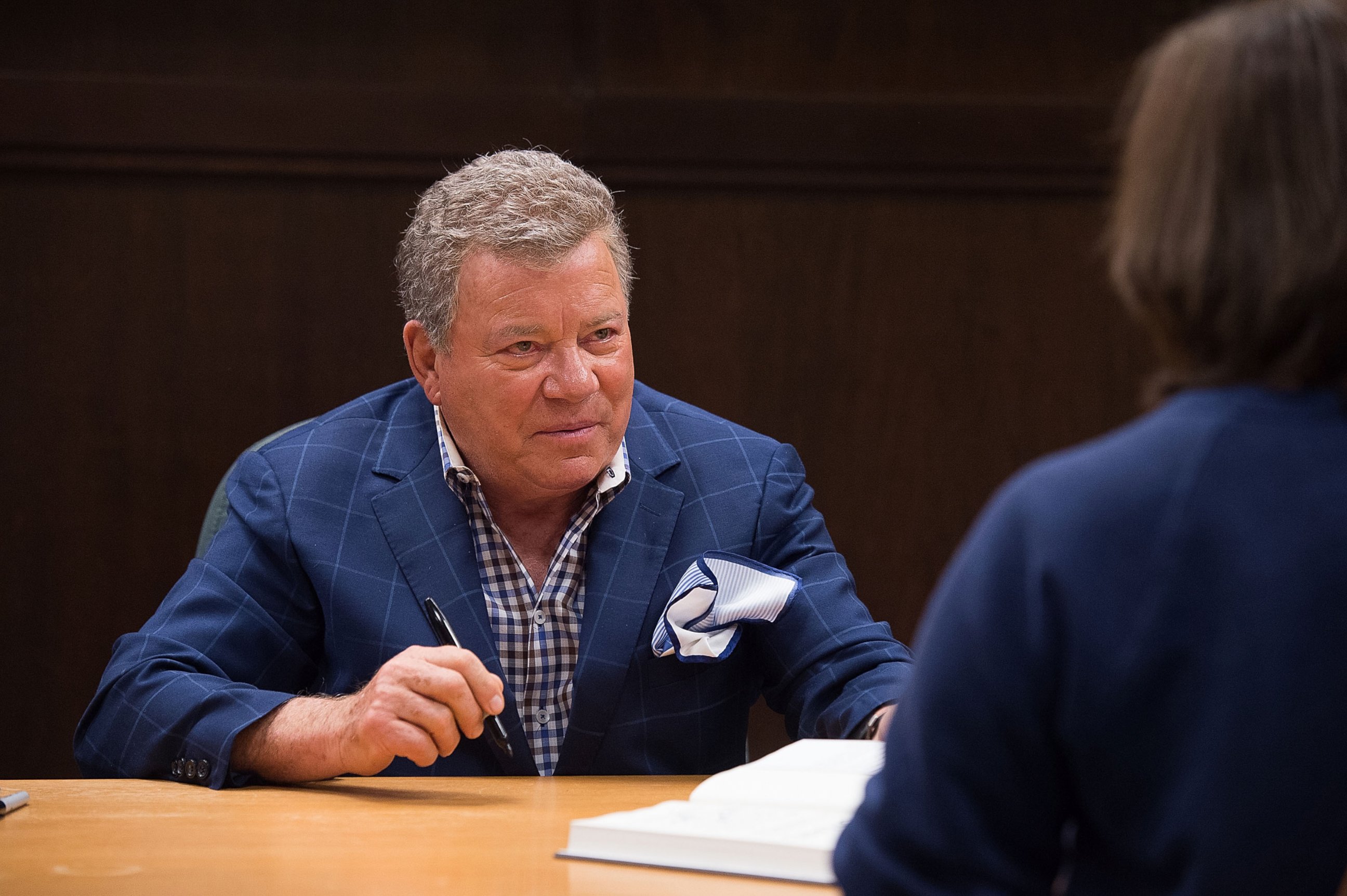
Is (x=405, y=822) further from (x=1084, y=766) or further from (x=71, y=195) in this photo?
(x=71, y=195)

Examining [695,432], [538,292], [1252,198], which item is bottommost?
[695,432]

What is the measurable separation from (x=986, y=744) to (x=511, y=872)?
58 centimetres

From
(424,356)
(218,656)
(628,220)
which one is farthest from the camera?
(628,220)

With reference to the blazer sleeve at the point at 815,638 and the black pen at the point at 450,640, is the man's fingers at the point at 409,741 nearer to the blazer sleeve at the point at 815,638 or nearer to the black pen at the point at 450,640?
the black pen at the point at 450,640

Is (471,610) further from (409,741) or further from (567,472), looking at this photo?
(409,741)

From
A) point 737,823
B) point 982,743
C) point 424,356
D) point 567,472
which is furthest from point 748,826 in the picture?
point 424,356

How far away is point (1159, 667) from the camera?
66 centimetres

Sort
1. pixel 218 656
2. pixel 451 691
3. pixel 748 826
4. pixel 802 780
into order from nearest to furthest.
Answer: pixel 748 826 → pixel 802 780 → pixel 451 691 → pixel 218 656

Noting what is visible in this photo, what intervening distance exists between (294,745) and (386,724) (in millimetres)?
126

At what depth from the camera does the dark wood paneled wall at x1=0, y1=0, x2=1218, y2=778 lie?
2.79 m

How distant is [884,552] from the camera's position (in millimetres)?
3000

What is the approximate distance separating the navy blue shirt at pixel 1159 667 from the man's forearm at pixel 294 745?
36.1 inches

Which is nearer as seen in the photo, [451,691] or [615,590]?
[451,691]

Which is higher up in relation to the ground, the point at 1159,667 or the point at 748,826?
the point at 1159,667
